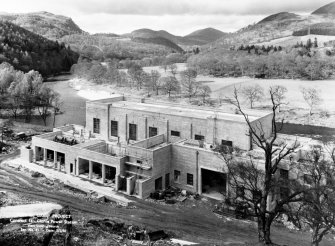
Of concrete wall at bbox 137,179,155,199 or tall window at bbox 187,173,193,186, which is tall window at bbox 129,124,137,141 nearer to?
concrete wall at bbox 137,179,155,199

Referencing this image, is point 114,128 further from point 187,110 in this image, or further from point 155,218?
point 155,218

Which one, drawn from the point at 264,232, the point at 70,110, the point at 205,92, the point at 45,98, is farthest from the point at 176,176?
the point at 205,92

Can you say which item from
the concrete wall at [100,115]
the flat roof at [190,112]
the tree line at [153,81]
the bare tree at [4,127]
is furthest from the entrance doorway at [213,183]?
the tree line at [153,81]

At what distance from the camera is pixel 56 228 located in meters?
21.1

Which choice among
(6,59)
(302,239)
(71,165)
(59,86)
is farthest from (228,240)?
(6,59)

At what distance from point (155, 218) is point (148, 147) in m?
11.3

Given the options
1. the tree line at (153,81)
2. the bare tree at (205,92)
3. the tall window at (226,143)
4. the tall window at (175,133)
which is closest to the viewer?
the tall window at (226,143)

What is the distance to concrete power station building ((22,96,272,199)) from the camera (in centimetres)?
3728

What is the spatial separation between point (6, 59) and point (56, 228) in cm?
14276

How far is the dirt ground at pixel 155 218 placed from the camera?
28.0 meters

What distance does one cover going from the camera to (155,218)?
32.0 meters

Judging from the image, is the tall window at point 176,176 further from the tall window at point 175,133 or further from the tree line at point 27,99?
the tree line at point 27,99

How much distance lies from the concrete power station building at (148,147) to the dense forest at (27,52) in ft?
375

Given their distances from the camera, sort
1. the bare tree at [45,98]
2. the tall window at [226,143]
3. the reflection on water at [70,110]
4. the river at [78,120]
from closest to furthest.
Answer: the tall window at [226,143] < the river at [78,120] < the reflection on water at [70,110] < the bare tree at [45,98]
